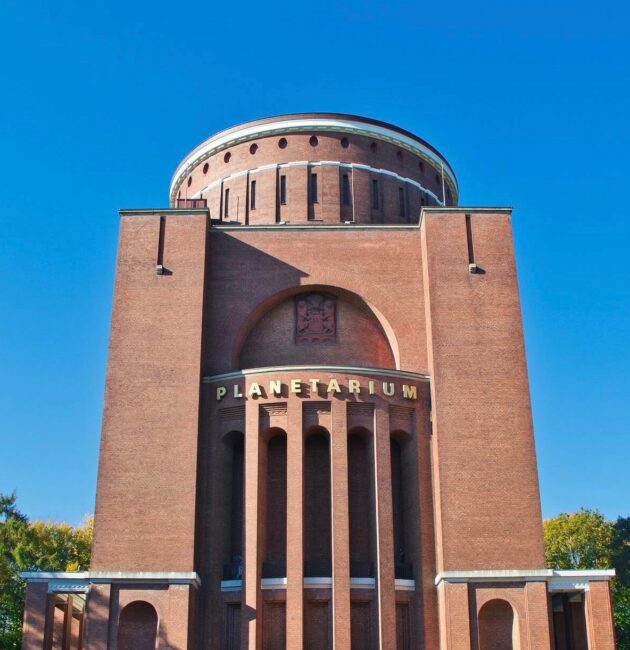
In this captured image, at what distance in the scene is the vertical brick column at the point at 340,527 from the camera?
29.9 m

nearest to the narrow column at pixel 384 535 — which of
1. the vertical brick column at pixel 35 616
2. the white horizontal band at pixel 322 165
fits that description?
the vertical brick column at pixel 35 616

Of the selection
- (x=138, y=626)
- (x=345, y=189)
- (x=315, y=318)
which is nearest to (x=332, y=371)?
(x=315, y=318)

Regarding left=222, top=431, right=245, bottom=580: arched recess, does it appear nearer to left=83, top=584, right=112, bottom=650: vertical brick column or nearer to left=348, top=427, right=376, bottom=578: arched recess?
left=348, top=427, right=376, bottom=578: arched recess

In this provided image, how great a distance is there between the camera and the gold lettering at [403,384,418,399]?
1307 inches

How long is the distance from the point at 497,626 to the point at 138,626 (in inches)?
454

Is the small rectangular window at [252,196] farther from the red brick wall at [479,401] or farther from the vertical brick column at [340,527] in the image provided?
the vertical brick column at [340,527]

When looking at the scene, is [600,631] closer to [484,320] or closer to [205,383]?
[484,320]

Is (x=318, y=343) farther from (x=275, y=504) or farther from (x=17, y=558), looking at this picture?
(x=17, y=558)

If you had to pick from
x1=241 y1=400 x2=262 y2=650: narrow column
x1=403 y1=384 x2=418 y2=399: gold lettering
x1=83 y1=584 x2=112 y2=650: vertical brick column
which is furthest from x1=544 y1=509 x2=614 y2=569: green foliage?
x1=83 y1=584 x2=112 y2=650: vertical brick column

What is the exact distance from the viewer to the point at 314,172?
41219mm

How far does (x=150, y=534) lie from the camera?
3111 cm

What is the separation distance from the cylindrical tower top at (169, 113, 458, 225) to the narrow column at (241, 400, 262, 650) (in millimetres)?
11344

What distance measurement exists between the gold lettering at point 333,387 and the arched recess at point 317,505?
1.34 m

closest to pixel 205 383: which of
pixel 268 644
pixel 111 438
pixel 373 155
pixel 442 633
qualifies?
→ pixel 111 438
